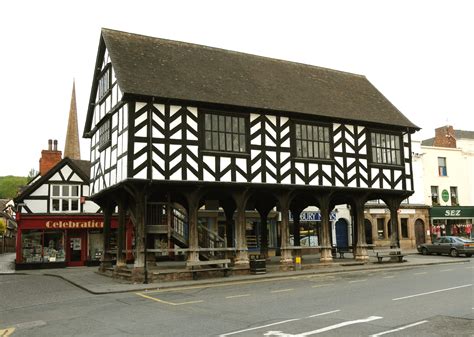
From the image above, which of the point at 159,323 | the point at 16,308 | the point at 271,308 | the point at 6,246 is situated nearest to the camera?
the point at 159,323

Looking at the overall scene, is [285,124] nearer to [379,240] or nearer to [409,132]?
[409,132]

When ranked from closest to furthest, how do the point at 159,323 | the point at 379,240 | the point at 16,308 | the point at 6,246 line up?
1. the point at 159,323
2. the point at 16,308
3. the point at 379,240
4. the point at 6,246

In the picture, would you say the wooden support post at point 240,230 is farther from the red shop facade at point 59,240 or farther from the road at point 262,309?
the red shop facade at point 59,240

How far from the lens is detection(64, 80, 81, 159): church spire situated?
64.3 metres

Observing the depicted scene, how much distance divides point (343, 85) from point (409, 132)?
4.66m

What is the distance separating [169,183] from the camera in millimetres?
20312

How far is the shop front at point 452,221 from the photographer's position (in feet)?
139

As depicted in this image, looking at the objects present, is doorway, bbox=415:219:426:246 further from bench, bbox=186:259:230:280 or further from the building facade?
bench, bbox=186:259:230:280

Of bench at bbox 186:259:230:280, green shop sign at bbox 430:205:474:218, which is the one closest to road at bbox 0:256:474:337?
bench at bbox 186:259:230:280

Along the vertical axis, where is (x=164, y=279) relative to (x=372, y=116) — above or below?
below

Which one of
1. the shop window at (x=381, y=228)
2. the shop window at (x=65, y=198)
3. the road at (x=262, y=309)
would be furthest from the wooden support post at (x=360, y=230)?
the shop window at (x=65, y=198)

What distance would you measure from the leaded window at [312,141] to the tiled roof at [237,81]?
2.72ft

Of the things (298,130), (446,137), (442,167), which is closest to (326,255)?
(298,130)

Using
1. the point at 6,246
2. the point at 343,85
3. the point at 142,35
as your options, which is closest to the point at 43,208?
the point at 142,35
